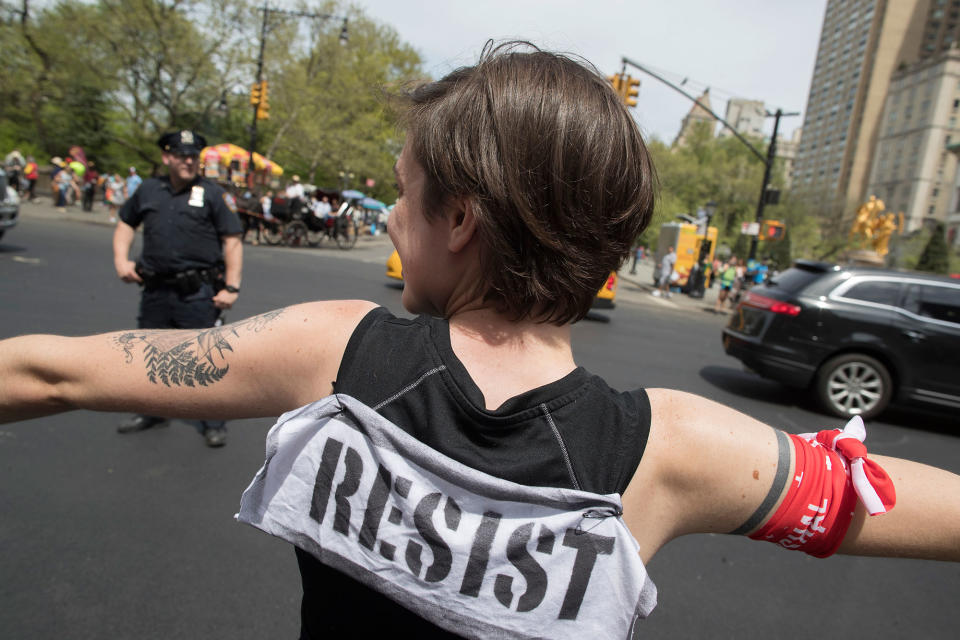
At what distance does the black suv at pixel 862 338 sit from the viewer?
6.62 m

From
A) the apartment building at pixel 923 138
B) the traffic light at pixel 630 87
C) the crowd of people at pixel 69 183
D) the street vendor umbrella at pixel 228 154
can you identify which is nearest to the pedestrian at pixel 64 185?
the crowd of people at pixel 69 183

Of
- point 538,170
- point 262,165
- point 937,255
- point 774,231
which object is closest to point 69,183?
point 262,165

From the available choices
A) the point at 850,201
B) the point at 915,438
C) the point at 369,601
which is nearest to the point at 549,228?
the point at 369,601

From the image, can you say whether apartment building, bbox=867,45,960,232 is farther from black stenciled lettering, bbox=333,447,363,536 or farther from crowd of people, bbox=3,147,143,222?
black stenciled lettering, bbox=333,447,363,536

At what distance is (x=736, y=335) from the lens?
7.61 metres

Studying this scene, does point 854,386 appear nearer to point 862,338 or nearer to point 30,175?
point 862,338

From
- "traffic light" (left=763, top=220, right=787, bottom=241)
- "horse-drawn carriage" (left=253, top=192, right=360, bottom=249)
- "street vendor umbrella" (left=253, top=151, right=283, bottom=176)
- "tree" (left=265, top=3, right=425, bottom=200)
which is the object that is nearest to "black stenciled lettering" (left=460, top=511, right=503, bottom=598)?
"horse-drawn carriage" (left=253, top=192, right=360, bottom=249)

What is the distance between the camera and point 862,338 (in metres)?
6.87

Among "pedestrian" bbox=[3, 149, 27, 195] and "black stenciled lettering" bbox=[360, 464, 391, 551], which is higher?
"pedestrian" bbox=[3, 149, 27, 195]

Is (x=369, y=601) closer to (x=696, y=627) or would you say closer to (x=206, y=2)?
(x=696, y=627)

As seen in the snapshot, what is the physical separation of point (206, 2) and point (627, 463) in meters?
30.3

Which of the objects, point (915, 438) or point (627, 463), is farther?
point (915, 438)

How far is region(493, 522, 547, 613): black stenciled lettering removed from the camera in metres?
0.87

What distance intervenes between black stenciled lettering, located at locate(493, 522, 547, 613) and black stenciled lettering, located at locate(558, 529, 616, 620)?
0.04 metres
